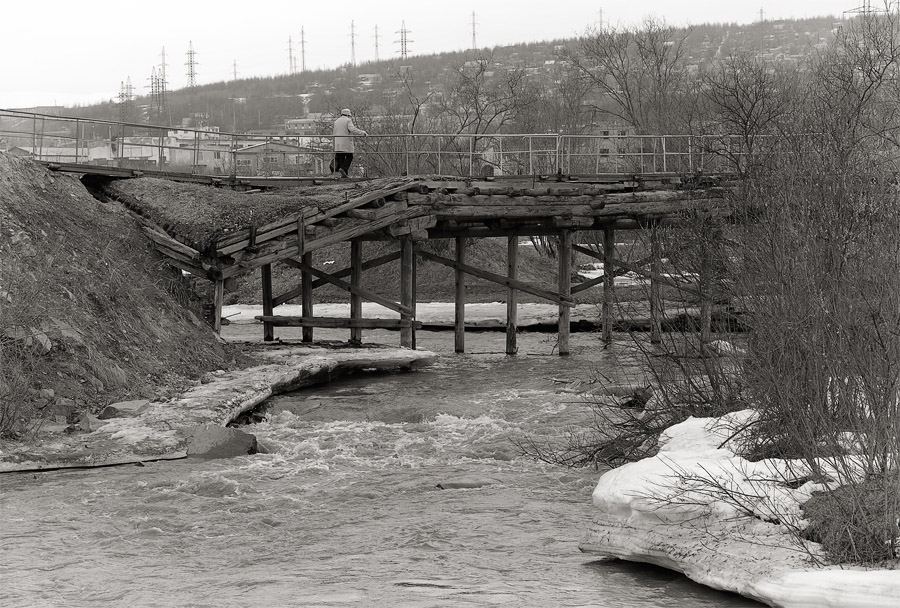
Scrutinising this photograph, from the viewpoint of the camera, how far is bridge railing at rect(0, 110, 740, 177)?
25516mm

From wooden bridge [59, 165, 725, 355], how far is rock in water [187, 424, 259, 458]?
686 cm

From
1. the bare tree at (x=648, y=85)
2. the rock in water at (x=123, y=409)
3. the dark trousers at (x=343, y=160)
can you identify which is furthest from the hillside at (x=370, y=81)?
the rock in water at (x=123, y=409)

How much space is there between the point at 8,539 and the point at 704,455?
6367mm

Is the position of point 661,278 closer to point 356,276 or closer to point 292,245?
point 292,245

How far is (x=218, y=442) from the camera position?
47.8ft

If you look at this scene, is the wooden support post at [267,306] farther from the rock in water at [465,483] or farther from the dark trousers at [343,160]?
the rock in water at [465,483]

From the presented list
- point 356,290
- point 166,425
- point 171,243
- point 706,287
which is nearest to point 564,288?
point 356,290

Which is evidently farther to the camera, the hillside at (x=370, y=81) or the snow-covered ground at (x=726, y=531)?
the hillside at (x=370, y=81)

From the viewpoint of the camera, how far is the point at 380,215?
76.1 ft

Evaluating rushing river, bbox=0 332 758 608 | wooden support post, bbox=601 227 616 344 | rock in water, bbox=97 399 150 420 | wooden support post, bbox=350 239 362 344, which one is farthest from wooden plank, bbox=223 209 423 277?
rock in water, bbox=97 399 150 420

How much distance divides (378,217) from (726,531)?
1445 centimetres

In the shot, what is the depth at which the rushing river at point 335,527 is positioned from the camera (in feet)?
31.2

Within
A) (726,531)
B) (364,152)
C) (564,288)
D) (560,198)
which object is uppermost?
(364,152)

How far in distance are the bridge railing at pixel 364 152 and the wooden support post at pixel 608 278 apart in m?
1.81
